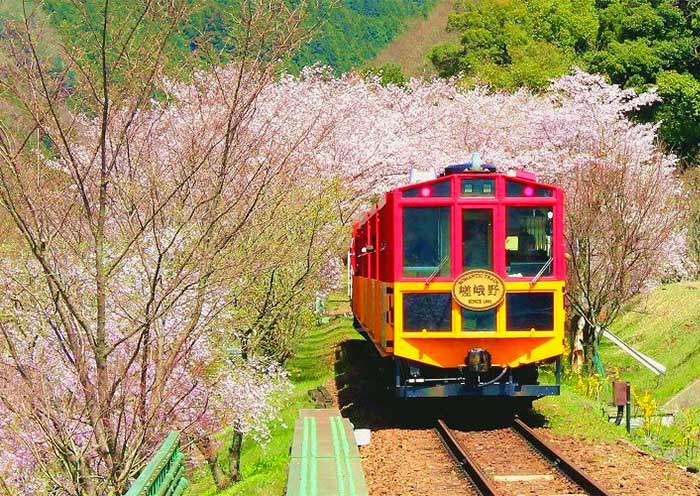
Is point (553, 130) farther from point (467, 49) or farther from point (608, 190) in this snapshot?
point (467, 49)

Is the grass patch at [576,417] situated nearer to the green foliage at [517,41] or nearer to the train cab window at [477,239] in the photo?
the train cab window at [477,239]

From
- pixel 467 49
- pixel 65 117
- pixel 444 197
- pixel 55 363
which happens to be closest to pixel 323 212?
pixel 444 197

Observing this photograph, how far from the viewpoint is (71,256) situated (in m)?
8.89

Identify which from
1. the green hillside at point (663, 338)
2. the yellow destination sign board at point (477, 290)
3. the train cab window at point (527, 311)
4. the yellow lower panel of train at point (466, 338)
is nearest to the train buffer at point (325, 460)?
the yellow lower panel of train at point (466, 338)

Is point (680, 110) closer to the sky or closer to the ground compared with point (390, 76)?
closer to the ground

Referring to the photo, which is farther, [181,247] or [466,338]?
[466,338]

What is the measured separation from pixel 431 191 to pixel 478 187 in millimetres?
460

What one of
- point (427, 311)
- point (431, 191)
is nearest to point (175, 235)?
point (427, 311)

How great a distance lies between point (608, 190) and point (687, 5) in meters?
18.6

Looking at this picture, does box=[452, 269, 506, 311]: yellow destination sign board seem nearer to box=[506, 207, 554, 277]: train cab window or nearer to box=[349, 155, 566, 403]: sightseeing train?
box=[349, 155, 566, 403]: sightseeing train

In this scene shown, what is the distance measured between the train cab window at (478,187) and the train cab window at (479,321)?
1139mm

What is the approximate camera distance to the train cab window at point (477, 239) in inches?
427

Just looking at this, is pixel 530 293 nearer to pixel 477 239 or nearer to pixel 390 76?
pixel 477 239

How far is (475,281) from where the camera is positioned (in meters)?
10.7
